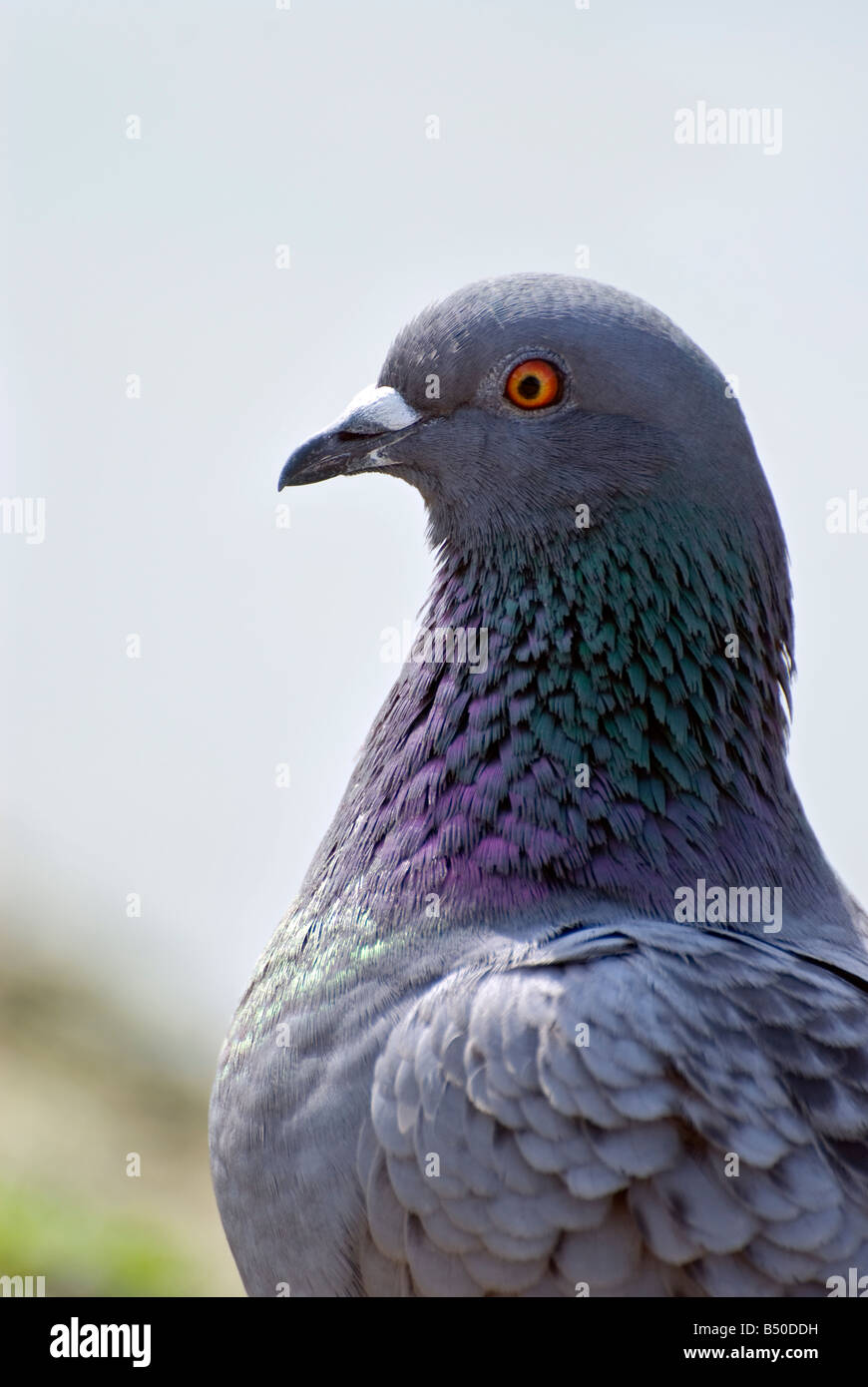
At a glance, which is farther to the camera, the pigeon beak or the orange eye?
the pigeon beak

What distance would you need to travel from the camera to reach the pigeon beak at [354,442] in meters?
3.20

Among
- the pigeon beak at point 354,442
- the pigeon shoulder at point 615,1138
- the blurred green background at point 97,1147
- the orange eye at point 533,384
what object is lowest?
the blurred green background at point 97,1147

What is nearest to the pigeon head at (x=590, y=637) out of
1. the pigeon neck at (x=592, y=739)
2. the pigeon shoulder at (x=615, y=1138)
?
the pigeon neck at (x=592, y=739)

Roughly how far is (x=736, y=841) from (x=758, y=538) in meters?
0.68

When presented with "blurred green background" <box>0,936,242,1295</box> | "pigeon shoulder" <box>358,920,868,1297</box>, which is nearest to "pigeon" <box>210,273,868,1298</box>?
"pigeon shoulder" <box>358,920,868,1297</box>

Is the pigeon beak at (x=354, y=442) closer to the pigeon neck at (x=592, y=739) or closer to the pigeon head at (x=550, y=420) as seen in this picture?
the pigeon head at (x=550, y=420)

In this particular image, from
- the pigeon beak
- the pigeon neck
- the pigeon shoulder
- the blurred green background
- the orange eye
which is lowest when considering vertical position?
the blurred green background

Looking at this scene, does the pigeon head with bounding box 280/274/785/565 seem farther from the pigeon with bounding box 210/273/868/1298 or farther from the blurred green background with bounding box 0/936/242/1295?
the blurred green background with bounding box 0/936/242/1295

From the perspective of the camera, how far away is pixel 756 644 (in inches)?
123

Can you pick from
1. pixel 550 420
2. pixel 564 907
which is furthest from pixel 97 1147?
pixel 550 420

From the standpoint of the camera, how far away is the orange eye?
3078mm

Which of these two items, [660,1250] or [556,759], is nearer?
[660,1250]
